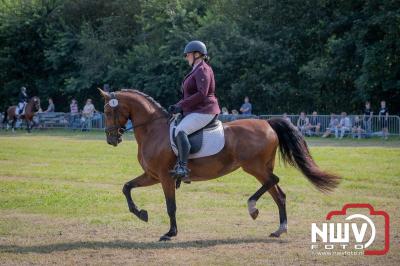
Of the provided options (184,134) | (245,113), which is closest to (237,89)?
(245,113)

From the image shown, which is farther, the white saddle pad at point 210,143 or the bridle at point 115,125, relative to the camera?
the bridle at point 115,125

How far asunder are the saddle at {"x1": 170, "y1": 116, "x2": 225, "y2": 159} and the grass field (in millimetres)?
1399

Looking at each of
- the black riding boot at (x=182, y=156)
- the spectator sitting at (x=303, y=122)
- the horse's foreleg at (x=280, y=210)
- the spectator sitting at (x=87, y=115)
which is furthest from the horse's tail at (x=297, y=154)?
the spectator sitting at (x=87, y=115)

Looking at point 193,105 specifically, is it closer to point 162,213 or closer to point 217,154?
point 217,154

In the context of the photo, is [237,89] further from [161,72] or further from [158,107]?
[158,107]

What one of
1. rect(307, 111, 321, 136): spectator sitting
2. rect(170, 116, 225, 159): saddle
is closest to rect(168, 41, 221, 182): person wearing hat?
rect(170, 116, 225, 159): saddle

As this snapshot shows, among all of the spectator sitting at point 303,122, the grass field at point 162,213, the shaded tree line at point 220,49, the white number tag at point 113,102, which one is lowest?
the grass field at point 162,213

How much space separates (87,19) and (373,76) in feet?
88.7

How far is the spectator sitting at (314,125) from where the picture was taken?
36.3m

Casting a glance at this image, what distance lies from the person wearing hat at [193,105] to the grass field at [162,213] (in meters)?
1.39

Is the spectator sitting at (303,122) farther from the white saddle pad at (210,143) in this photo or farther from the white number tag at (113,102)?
the white number tag at (113,102)

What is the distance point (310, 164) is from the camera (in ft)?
43.5

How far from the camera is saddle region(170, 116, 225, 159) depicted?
12.7 m

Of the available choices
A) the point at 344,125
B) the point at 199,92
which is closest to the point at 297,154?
the point at 199,92
